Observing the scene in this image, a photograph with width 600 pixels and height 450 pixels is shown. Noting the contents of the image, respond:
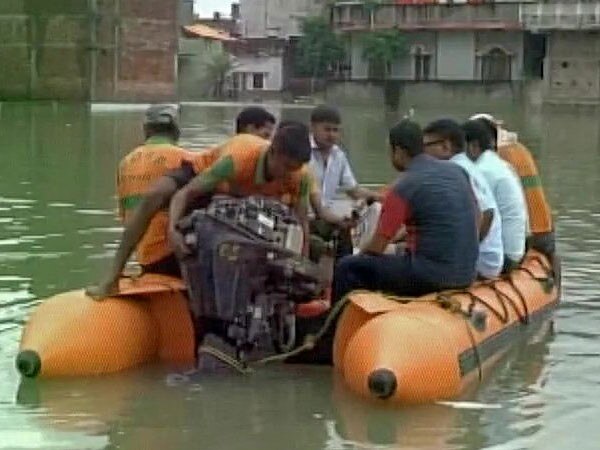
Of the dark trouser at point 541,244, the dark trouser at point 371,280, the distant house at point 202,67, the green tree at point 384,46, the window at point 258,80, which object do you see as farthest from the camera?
the window at point 258,80

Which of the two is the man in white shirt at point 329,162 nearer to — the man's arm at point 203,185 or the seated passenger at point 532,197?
the seated passenger at point 532,197

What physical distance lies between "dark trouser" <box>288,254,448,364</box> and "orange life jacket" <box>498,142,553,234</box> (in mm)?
2853

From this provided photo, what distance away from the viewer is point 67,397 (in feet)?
25.8

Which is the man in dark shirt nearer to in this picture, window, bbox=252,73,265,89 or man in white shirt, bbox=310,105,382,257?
man in white shirt, bbox=310,105,382,257

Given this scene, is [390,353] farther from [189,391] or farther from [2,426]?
[2,426]

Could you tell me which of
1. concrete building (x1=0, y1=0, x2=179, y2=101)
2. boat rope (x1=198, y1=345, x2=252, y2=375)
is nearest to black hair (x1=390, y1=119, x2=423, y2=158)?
boat rope (x1=198, y1=345, x2=252, y2=375)

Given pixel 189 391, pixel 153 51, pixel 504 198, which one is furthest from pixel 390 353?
pixel 153 51

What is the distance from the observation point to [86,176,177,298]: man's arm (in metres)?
8.34

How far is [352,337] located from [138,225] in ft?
4.36

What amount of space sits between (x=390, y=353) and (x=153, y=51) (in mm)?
45614

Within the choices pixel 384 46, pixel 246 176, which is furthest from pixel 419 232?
pixel 384 46

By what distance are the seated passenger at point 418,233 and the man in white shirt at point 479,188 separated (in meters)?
0.49

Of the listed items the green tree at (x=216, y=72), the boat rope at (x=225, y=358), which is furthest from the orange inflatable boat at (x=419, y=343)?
the green tree at (x=216, y=72)

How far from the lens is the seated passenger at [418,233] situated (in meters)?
8.38
